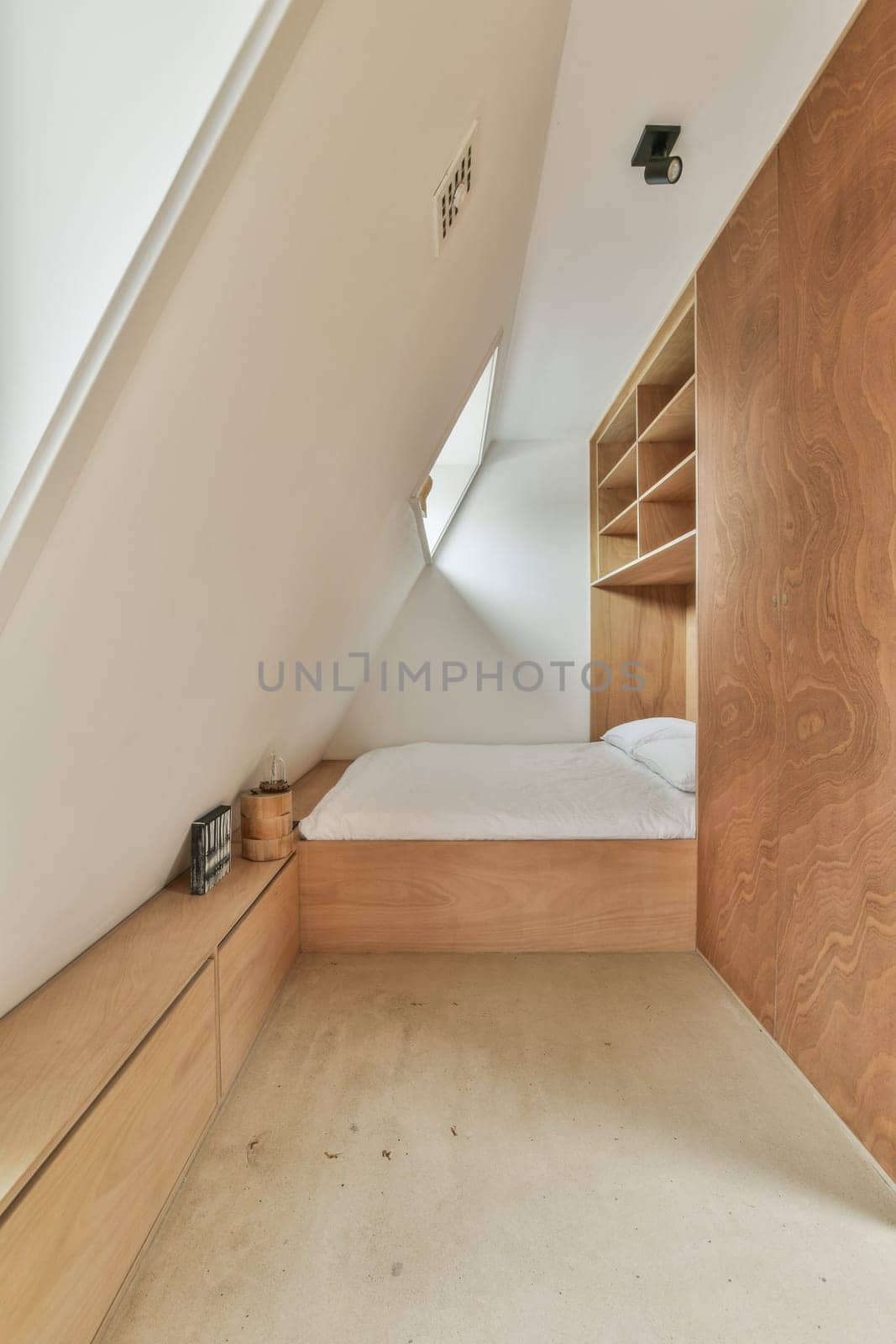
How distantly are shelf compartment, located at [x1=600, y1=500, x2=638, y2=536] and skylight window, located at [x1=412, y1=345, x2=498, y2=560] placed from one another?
825mm

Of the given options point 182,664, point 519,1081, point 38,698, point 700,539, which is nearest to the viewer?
point 38,698

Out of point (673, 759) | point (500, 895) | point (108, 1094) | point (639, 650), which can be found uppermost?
point (639, 650)

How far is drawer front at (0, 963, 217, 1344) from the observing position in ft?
2.66

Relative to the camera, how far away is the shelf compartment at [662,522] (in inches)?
114

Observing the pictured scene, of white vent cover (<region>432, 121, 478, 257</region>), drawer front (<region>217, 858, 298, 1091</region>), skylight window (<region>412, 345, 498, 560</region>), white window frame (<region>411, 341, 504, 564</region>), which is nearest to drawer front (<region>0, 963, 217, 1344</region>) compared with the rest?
drawer front (<region>217, 858, 298, 1091</region>)

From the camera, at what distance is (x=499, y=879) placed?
2117mm

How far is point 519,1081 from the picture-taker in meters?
1.52

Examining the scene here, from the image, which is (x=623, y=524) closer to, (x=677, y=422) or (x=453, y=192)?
(x=677, y=422)

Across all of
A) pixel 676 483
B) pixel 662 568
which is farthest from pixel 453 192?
pixel 662 568

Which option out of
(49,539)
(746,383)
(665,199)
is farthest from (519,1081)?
(665,199)

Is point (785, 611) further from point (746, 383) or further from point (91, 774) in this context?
point (91, 774)

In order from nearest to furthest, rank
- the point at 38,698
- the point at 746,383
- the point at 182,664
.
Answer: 1. the point at 38,698
2. the point at 182,664
3. the point at 746,383

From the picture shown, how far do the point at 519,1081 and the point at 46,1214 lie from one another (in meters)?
0.99

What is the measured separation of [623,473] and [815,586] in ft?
7.40
